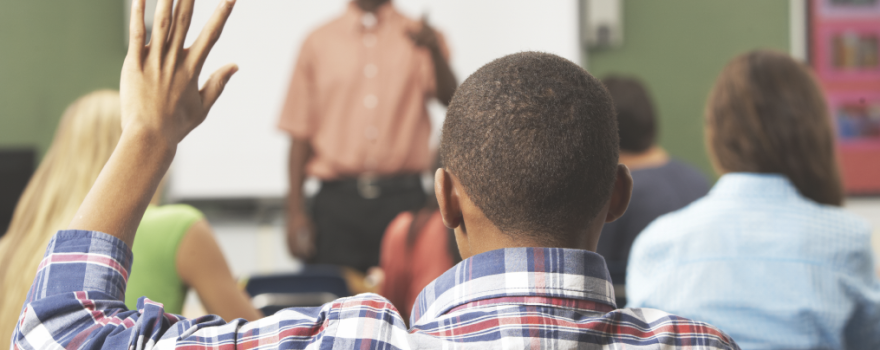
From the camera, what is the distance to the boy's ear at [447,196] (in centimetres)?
68

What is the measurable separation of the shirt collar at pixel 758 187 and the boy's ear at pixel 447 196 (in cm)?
85

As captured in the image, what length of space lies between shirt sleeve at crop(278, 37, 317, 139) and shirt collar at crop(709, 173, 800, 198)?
2.50 metres

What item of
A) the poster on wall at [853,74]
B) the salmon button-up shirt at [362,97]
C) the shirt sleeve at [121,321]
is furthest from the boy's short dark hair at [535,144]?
the poster on wall at [853,74]

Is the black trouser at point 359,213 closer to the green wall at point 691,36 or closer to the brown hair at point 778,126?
the green wall at point 691,36

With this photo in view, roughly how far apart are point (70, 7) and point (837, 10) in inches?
187

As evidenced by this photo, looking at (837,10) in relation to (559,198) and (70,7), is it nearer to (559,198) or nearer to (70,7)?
(559,198)

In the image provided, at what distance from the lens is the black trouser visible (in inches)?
130

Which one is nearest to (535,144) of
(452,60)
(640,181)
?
(640,181)

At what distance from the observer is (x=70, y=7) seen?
4387 mm

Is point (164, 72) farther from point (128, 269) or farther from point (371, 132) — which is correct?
point (371, 132)

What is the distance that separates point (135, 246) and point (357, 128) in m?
2.14

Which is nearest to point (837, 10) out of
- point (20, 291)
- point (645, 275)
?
point (645, 275)

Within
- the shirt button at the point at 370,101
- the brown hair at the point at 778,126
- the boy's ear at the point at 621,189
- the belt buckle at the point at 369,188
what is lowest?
the belt buckle at the point at 369,188

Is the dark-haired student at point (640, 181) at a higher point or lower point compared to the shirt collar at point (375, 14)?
lower
